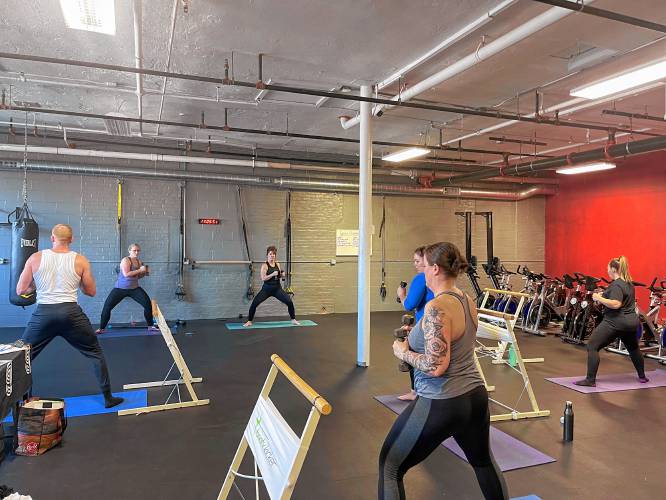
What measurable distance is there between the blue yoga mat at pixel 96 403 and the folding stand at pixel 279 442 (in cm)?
257

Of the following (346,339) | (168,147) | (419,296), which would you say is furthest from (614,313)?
(168,147)

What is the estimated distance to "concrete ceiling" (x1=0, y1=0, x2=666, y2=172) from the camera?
401cm

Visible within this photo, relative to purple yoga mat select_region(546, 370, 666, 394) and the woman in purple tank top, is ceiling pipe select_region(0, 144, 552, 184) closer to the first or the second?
the woman in purple tank top

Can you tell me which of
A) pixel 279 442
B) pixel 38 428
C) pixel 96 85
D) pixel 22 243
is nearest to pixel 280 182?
pixel 96 85

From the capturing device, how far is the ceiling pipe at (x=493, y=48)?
12.0 feet

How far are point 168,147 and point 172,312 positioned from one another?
329 centimetres

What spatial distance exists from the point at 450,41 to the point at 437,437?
382 centimetres

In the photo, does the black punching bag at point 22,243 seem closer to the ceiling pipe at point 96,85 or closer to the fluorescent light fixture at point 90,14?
the ceiling pipe at point 96,85

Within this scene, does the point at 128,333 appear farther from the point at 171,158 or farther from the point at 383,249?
the point at 383,249

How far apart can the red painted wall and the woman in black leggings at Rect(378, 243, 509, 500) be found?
872 cm

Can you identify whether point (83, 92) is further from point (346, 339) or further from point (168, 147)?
point (346, 339)

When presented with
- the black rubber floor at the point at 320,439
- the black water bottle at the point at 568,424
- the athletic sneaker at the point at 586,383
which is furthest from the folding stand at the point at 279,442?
the athletic sneaker at the point at 586,383

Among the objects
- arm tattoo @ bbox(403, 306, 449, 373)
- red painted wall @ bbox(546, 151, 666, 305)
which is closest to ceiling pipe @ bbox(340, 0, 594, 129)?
arm tattoo @ bbox(403, 306, 449, 373)

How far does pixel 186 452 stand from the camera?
11.2 ft
